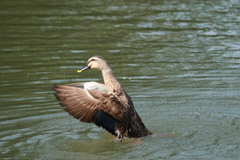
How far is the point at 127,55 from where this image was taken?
43.9ft

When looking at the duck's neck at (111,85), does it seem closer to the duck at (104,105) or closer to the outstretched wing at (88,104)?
the duck at (104,105)

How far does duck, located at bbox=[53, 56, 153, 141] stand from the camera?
7.62 m

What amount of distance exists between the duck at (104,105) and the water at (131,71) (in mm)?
252

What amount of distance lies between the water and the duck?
0.25 m

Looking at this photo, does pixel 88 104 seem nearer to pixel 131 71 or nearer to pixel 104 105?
pixel 104 105

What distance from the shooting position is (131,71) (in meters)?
12.0

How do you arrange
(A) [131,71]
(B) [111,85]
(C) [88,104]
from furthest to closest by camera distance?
(A) [131,71]
(B) [111,85]
(C) [88,104]

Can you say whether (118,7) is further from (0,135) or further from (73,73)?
(0,135)

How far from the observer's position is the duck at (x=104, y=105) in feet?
25.0

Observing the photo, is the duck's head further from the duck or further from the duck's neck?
the duck's neck

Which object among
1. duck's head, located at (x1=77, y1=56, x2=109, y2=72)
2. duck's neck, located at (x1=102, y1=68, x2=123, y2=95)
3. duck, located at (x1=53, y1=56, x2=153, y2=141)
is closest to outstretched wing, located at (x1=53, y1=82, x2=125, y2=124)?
duck, located at (x1=53, y1=56, x2=153, y2=141)

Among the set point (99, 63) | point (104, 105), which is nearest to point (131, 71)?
point (99, 63)

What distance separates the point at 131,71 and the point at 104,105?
175 inches

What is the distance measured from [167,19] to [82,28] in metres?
3.36
